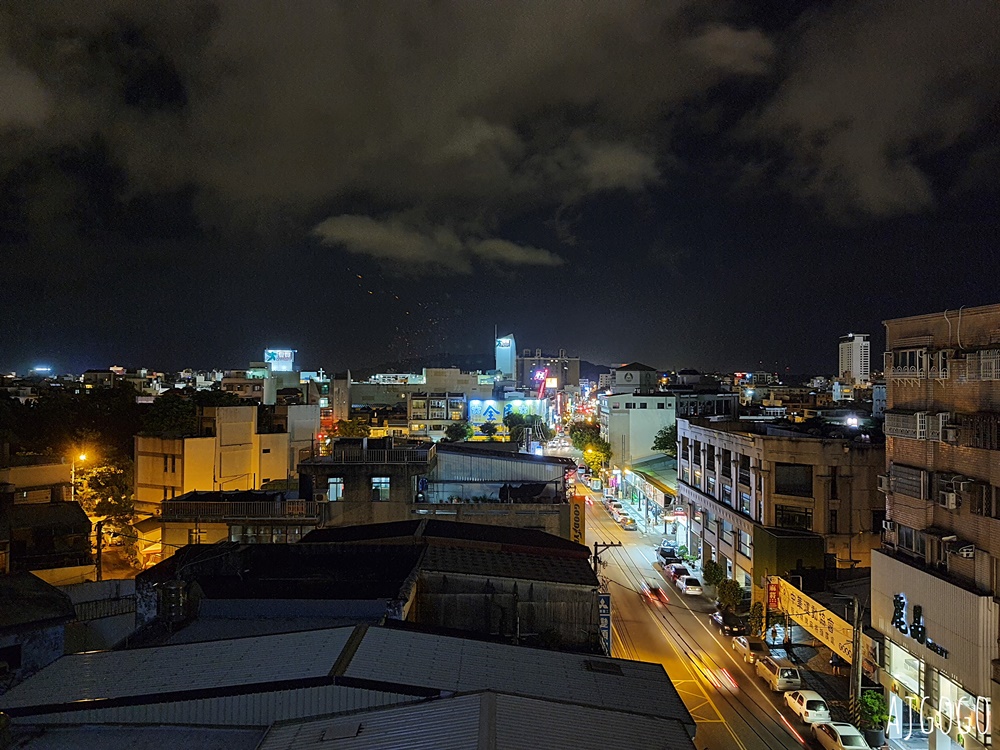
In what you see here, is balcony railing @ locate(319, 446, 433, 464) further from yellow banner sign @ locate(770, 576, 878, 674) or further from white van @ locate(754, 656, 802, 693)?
yellow banner sign @ locate(770, 576, 878, 674)

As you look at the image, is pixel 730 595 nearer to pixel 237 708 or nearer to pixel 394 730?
pixel 394 730

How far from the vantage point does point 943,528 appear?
16.2 metres

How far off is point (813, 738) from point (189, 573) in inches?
645

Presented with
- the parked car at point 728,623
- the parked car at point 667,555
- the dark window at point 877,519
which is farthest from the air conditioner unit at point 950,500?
the parked car at point 667,555

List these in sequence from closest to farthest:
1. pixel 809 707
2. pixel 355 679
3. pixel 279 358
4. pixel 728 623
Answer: pixel 355 679 → pixel 809 707 → pixel 728 623 → pixel 279 358

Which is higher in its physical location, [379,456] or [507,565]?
[379,456]

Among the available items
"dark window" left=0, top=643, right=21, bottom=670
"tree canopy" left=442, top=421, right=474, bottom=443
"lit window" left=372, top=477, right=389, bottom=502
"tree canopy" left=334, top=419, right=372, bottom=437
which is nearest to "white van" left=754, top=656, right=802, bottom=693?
"lit window" left=372, top=477, right=389, bottom=502

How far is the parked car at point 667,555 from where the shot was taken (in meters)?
32.3

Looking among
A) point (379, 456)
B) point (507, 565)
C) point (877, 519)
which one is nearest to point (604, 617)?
point (507, 565)

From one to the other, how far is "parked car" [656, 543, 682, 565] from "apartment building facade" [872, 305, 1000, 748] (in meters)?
14.4

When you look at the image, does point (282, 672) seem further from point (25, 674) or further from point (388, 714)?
point (25, 674)

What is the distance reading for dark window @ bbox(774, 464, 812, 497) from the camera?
2636 centimetres

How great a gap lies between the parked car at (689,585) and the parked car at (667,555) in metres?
2.97

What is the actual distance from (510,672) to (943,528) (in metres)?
13.2
